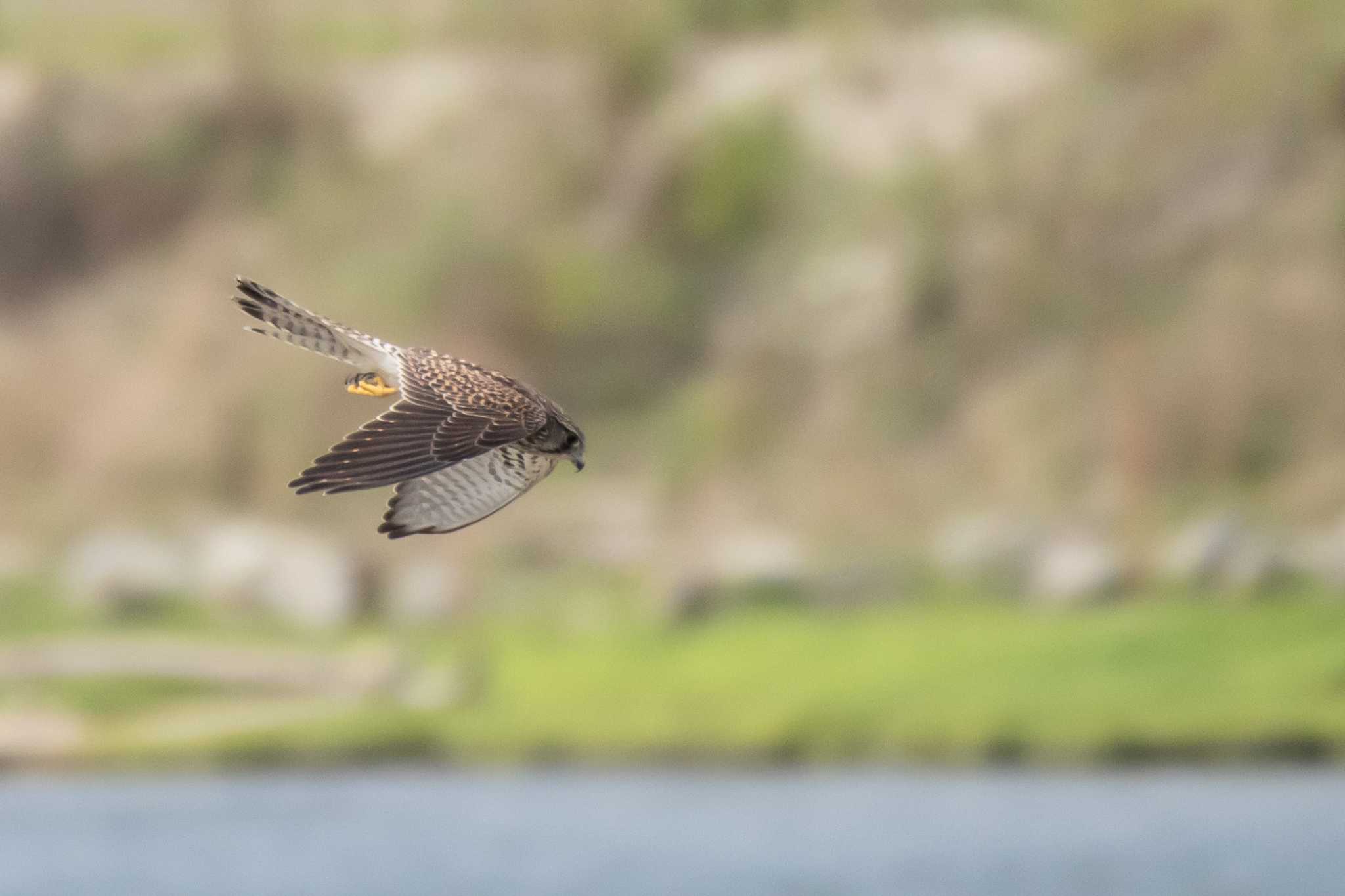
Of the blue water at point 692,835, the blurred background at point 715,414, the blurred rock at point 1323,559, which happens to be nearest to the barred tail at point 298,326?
the blue water at point 692,835

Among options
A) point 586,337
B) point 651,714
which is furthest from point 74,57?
point 651,714

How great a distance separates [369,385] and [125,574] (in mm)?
23137

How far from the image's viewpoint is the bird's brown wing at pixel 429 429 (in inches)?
243

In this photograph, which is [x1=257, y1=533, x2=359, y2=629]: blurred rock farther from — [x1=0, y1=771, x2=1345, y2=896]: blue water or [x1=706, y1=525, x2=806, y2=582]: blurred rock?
[x1=0, y1=771, x2=1345, y2=896]: blue water

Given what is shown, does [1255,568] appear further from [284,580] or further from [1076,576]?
[284,580]

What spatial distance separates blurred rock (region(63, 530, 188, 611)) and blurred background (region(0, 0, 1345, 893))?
2.7 inches

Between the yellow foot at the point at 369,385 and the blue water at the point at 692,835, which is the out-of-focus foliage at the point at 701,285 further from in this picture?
the yellow foot at the point at 369,385

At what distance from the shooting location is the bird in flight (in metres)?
6.48

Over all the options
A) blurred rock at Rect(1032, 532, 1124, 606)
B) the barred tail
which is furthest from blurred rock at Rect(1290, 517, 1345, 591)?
the barred tail

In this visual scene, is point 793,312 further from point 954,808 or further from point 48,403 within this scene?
point 954,808

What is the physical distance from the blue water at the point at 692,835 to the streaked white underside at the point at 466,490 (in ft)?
36.8

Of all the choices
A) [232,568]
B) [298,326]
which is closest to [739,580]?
[232,568]

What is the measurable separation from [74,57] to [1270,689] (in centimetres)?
2581

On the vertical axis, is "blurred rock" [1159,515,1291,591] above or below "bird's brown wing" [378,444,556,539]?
above
